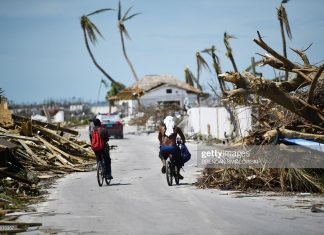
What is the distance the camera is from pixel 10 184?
15.2 m

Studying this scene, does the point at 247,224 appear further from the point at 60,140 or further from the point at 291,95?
the point at 60,140

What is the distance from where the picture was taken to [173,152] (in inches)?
651

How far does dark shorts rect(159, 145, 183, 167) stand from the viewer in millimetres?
16500

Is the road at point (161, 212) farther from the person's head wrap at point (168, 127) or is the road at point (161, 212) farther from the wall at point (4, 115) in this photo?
the wall at point (4, 115)

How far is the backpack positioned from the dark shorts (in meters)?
1.65

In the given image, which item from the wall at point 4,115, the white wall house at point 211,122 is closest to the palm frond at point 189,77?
the white wall house at point 211,122

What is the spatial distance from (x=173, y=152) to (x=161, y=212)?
186 inches

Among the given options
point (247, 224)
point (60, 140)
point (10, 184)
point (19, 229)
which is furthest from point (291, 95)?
point (60, 140)

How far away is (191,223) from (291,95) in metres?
6.01

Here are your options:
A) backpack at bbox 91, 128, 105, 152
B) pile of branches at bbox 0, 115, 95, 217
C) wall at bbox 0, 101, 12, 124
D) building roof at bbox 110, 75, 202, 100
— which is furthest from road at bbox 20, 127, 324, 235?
building roof at bbox 110, 75, 202, 100

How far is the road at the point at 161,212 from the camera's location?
1004cm

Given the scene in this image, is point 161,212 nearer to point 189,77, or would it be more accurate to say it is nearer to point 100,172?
point 100,172

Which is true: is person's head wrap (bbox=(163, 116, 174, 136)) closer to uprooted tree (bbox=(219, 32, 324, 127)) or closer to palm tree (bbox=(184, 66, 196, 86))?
uprooted tree (bbox=(219, 32, 324, 127))

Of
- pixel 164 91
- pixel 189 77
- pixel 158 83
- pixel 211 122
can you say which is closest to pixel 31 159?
pixel 211 122
